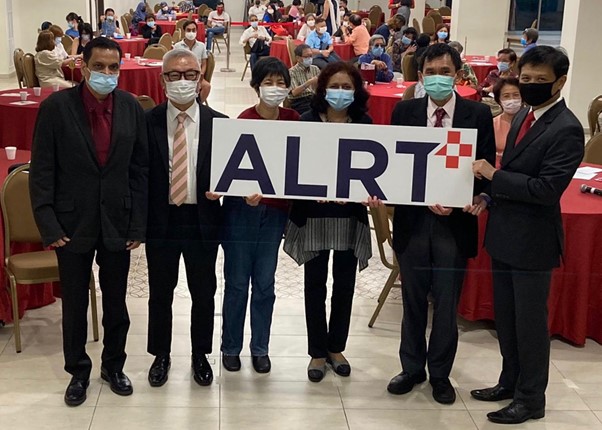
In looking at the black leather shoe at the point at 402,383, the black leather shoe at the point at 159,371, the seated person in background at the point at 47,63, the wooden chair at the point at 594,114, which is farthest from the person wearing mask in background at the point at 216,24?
the black leather shoe at the point at 402,383

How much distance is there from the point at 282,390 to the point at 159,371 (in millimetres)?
586

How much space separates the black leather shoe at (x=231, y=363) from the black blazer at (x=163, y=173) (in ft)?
2.25

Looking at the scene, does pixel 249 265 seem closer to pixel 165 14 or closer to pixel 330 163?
pixel 330 163

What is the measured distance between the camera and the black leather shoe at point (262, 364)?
4.02 meters

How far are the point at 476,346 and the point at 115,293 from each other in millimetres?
1981

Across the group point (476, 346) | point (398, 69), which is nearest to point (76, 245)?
point (476, 346)

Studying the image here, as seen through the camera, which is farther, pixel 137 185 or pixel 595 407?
pixel 595 407

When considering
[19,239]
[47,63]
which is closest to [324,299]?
[19,239]

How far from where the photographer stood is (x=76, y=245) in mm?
3465

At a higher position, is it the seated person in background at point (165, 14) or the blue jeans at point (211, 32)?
the seated person in background at point (165, 14)

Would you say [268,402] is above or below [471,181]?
below

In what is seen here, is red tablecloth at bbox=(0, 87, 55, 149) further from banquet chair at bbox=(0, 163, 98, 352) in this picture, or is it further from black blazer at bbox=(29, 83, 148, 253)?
black blazer at bbox=(29, 83, 148, 253)

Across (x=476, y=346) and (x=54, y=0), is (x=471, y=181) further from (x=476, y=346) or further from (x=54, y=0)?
(x=54, y=0)

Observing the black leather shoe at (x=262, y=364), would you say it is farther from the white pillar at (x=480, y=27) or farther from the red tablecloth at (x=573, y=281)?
the white pillar at (x=480, y=27)
